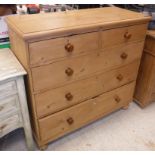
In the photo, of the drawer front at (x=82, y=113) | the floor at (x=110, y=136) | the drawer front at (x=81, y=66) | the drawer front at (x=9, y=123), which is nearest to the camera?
the drawer front at (x=81, y=66)

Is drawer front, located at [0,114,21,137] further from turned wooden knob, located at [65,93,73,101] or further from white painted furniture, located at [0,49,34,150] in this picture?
turned wooden knob, located at [65,93,73,101]

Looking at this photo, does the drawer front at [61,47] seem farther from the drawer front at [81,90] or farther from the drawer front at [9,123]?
the drawer front at [9,123]

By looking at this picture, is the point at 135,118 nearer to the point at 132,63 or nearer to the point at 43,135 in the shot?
the point at 132,63

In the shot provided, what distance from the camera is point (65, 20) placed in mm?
1164

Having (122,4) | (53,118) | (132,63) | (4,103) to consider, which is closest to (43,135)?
(53,118)

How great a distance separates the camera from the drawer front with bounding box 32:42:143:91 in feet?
3.59

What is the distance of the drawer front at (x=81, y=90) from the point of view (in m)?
1.20

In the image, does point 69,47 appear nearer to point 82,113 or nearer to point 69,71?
point 69,71

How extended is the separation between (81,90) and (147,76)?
76 centimetres

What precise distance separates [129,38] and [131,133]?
87cm

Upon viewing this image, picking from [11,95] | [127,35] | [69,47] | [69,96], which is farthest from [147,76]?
A: [11,95]

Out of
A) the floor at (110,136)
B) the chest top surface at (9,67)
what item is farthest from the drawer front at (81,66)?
the floor at (110,136)

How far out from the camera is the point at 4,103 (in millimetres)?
1123

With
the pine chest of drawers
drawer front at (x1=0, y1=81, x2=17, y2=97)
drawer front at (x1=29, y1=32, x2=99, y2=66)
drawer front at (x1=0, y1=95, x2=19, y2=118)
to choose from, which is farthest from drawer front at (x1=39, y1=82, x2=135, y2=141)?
drawer front at (x1=29, y1=32, x2=99, y2=66)
